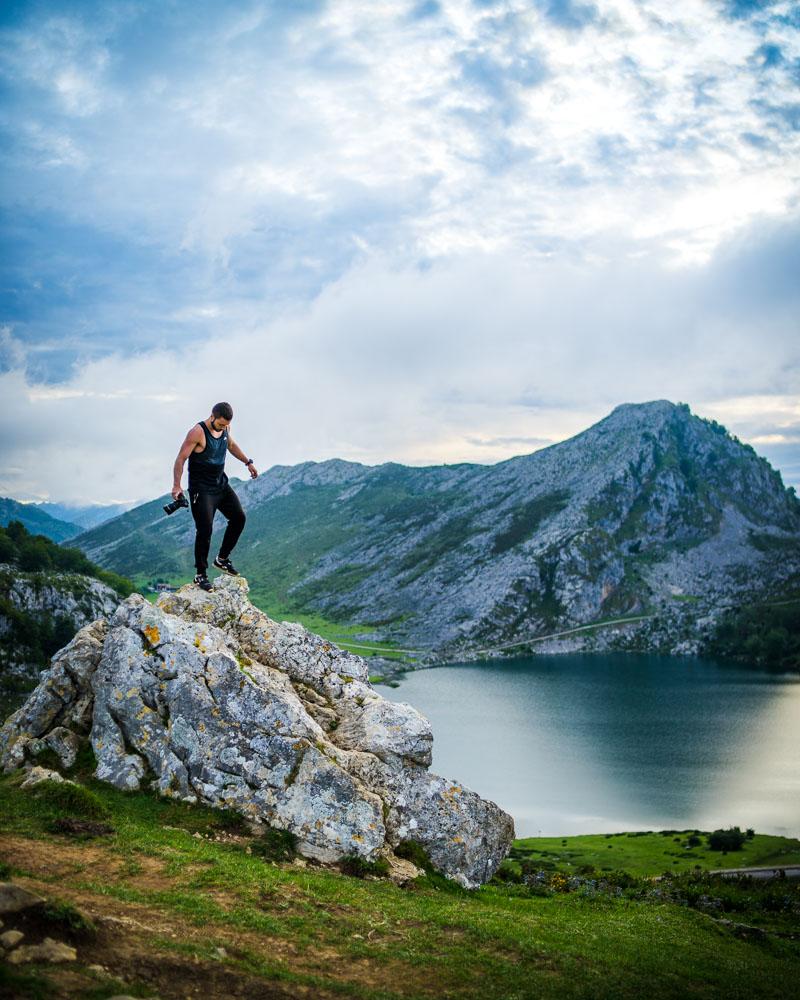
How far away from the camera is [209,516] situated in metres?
22.5

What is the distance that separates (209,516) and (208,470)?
1587 millimetres

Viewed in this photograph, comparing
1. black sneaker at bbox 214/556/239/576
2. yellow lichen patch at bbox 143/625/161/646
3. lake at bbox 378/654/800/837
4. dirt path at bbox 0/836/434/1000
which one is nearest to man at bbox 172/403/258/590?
black sneaker at bbox 214/556/239/576

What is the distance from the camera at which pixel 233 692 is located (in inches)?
844

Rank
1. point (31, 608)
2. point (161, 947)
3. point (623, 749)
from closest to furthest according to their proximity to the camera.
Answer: point (161, 947) → point (623, 749) → point (31, 608)

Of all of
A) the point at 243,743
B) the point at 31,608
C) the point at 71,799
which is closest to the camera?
the point at 71,799

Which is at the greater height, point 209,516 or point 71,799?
point 209,516

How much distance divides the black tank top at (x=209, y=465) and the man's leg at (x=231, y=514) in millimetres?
718

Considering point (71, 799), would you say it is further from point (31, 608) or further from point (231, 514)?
A: point (31, 608)

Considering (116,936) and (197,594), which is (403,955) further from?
(197,594)

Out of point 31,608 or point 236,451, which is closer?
point 236,451

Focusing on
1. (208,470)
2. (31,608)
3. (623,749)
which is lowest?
(623,749)

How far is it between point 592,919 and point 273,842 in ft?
35.1

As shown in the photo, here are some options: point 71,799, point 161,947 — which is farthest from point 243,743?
point 161,947

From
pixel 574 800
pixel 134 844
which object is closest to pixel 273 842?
pixel 134 844
